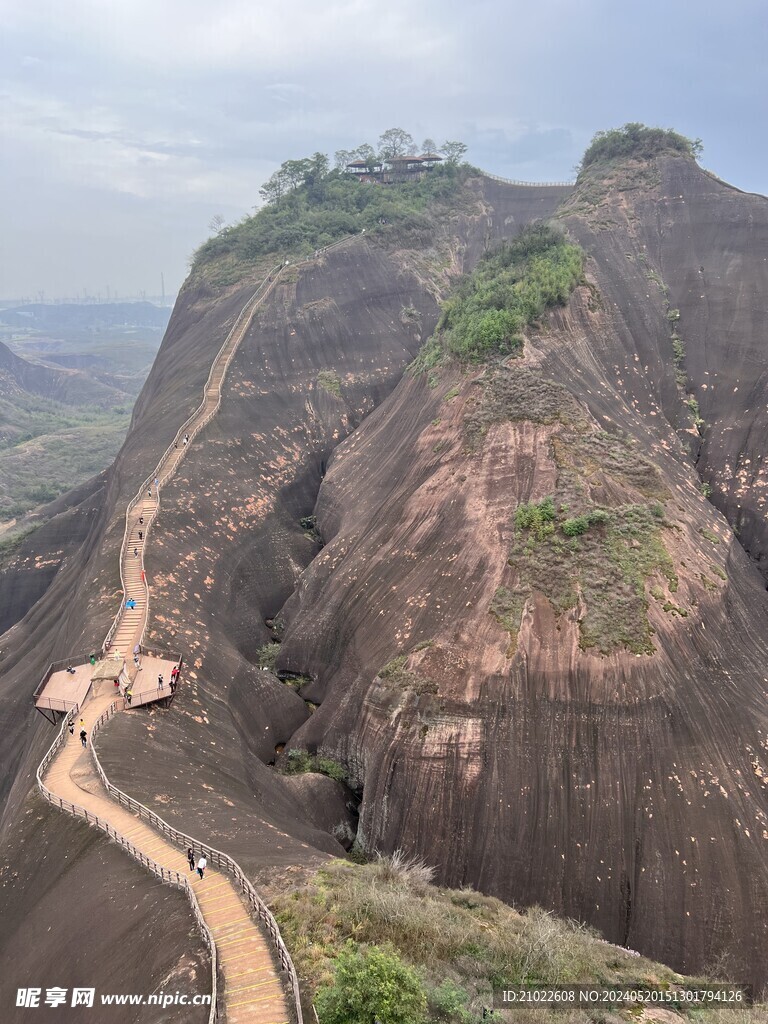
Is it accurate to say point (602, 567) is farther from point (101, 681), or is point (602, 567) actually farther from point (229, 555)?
point (229, 555)

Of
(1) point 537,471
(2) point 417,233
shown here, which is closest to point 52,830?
(1) point 537,471

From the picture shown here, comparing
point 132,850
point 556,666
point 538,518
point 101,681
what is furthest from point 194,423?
point 132,850

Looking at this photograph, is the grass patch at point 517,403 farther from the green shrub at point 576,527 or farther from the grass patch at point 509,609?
the grass patch at point 509,609

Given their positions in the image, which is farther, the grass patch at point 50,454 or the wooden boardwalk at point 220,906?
the grass patch at point 50,454

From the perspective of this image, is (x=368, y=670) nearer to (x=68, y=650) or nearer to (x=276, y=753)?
(x=276, y=753)

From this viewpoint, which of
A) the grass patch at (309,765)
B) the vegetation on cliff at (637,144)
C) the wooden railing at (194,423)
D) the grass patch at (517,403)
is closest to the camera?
the grass patch at (309,765)

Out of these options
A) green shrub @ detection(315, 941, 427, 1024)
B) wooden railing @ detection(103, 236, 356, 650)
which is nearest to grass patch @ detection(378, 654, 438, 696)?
wooden railing @ detection(103, 236, 356, 650)

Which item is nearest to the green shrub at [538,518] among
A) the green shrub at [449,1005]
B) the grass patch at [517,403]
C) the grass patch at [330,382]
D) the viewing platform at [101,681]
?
the grass patch at [517,403]
